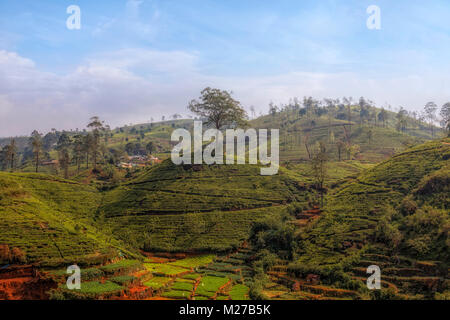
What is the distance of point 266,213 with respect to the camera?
178 ft

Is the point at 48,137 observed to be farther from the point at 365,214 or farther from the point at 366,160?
the point at 365,214

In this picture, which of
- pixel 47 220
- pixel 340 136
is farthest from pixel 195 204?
pixel 340 136

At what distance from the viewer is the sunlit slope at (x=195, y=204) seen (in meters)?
48.7

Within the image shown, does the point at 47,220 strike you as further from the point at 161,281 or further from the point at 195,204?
the point at 195,204

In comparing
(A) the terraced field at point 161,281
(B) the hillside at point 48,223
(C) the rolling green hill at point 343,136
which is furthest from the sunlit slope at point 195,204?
(C) the rolling green hill at point 343,136

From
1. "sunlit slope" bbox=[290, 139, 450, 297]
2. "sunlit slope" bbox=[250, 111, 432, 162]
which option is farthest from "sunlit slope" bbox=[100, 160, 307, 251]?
"sunlit slope" bbox=[250, 111, 432, 162]

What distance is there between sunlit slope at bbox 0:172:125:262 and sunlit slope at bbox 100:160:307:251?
4.99 meters

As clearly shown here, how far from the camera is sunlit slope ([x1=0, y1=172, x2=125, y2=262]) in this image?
1457 inches

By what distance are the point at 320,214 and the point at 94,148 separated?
68.0 meters

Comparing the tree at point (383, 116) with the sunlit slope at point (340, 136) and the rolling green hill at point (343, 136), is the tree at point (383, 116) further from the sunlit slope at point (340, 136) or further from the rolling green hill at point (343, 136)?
the sunlit slope at point (340, 136)

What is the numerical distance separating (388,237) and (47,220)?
1745 inches

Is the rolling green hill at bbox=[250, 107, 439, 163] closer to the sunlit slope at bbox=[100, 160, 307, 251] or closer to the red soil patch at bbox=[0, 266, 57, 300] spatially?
the sunlit slope at bbox=[100, 160, 307, 251]

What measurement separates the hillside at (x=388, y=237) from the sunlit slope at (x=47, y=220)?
2576cm

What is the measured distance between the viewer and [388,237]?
3612 cm
